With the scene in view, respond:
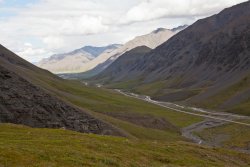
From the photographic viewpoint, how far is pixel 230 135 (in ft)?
471

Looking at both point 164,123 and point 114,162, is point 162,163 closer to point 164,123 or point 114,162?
point 114,162

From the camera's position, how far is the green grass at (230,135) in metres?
126

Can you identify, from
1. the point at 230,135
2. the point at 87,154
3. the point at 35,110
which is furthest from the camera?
the point at 230,135

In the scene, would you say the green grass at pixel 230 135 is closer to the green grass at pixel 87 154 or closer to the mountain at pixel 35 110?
the mountain at pixel 35 110

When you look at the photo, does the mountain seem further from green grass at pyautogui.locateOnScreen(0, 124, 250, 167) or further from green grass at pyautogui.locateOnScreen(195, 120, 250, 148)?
green grass at pyautogui.locateOnScreen(195, 120, 250, 148)

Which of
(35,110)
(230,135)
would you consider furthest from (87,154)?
(230,135)

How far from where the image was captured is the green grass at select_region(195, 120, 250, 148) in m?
126

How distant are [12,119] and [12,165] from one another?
162ft

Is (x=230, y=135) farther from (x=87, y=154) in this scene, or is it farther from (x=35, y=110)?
(x=87, y=154)

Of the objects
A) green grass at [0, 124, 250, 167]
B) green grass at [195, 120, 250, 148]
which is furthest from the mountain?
green grass at [195, 120, 250, 148]

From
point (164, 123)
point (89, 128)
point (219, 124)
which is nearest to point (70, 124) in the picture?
point (89, 128)

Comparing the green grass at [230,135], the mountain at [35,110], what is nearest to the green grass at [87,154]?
the mountain at [35,110]

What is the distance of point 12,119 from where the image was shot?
80188 millimetres

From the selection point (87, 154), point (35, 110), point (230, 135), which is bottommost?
point (230, 135)
